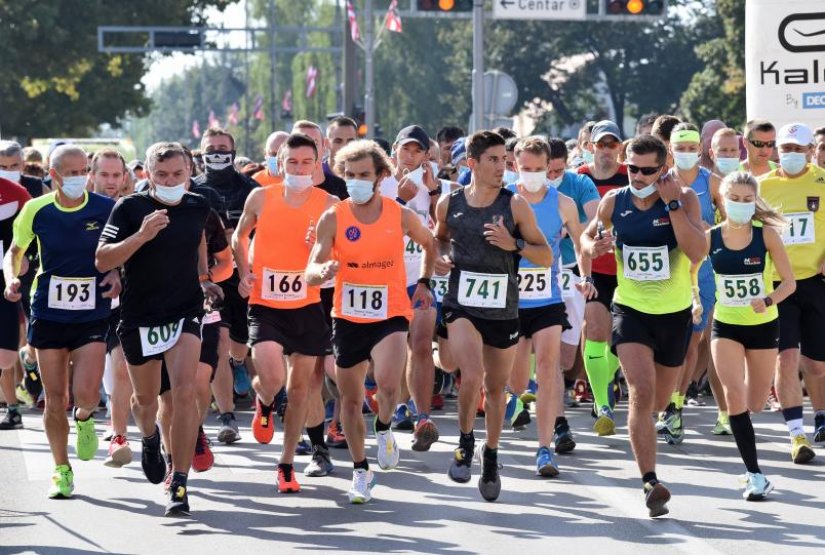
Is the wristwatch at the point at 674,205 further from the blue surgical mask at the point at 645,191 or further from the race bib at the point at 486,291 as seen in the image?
the race bib at the point at 486,291

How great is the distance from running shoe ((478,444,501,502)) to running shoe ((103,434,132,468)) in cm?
246

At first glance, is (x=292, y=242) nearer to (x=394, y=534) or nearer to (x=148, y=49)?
(x=394, y=534)

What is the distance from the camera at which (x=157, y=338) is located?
9531 mm

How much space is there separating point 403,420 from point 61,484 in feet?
11.9

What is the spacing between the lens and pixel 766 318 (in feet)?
34.5

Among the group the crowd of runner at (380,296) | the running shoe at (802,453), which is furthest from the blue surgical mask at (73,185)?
the running shoe at (802,453)

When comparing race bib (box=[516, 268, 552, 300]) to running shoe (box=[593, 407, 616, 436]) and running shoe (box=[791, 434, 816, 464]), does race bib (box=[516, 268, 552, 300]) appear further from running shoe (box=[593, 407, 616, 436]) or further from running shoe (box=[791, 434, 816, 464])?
running shoe (box=[791, 434, 816, 464])

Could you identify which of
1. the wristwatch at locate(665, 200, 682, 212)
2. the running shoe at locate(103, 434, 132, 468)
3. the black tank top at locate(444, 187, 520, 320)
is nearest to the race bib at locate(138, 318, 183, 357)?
the black tank top at locate(444, 187, 520, 320)

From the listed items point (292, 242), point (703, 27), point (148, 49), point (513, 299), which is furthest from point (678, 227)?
point (703, 27)

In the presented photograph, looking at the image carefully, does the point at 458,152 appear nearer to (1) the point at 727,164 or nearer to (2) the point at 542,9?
(1) the point at 727,164

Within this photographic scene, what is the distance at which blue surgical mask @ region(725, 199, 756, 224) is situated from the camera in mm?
10422

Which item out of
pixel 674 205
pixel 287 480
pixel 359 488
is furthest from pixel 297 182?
pixel 674 205

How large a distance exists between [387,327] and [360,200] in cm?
72

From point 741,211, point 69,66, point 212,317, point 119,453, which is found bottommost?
point 119,453
